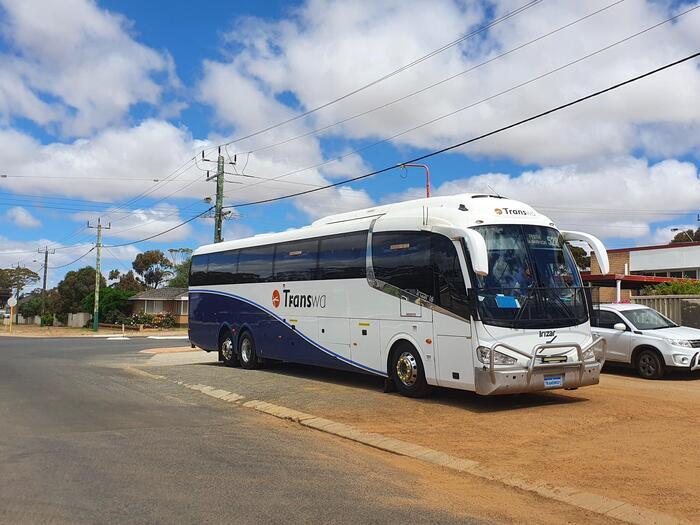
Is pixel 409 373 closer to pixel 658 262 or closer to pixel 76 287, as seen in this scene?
pixel 658 262

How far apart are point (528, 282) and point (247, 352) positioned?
31.0 feet

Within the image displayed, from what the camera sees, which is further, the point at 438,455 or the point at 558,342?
the point at 558,342

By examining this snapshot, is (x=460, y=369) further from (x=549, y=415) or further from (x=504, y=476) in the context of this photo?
(x=504, y=476)

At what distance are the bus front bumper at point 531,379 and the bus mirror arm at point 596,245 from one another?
1.71 meters

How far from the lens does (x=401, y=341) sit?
39.1 feet

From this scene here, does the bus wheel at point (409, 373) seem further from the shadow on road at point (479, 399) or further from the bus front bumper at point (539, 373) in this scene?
the bus front bumper at point (539, 373)

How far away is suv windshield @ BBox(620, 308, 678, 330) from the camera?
48.8 feet

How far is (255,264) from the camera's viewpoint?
17094mm

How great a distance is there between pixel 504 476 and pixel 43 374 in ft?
46.3

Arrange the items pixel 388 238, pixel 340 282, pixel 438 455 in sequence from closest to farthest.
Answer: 1. pixel 438 455
2. pixel 388 238
3. pixel 340 282

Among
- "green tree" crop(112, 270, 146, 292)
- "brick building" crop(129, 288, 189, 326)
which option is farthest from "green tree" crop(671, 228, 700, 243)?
"green tree" crop(112, 270, 146, 292)

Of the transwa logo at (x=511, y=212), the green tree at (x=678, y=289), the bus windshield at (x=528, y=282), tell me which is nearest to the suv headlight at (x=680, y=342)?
the bus windshield at (x=528, y=282)

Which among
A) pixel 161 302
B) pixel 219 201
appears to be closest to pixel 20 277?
pixel 161 302

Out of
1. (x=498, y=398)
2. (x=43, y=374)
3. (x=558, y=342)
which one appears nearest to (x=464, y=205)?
(x=558, y=342)
